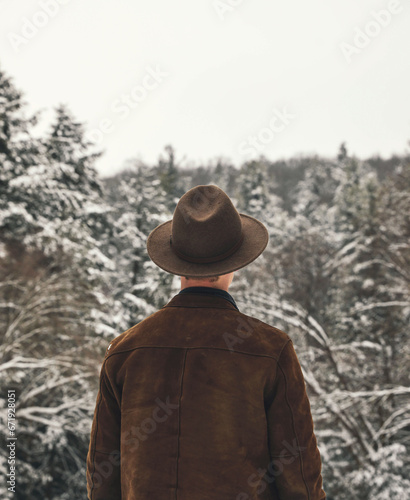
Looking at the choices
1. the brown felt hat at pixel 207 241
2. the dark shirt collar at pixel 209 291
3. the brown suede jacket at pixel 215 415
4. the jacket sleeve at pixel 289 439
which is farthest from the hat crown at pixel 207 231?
the jacket sleeve at pixel 289 439

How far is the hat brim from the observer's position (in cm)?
152

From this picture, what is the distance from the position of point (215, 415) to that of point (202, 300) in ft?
1.33

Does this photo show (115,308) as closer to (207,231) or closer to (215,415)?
(207,231)

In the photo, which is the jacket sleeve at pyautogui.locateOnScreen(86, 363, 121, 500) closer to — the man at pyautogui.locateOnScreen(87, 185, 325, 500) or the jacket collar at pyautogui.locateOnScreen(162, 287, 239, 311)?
the man at pyautogui.locateOnScreen(87, 185, 325, 500)

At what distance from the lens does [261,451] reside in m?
1.35

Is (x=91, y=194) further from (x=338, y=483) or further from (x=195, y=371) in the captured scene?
(x=195, y=371)

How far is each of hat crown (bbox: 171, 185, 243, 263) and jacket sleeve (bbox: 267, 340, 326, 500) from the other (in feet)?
1.51

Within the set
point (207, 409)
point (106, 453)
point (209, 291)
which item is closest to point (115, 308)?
point (106, 453)

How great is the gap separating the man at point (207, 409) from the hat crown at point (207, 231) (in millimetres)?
80

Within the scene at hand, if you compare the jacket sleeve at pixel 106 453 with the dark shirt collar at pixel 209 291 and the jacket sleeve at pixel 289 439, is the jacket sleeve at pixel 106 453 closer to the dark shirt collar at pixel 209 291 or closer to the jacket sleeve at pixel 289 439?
the dark shirt collar at pixel 209 291

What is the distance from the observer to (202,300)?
150cm

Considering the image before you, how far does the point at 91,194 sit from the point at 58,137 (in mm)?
3020

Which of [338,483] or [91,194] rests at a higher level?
[91,194]

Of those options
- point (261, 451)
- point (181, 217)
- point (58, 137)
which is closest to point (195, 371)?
point (261, 451)
